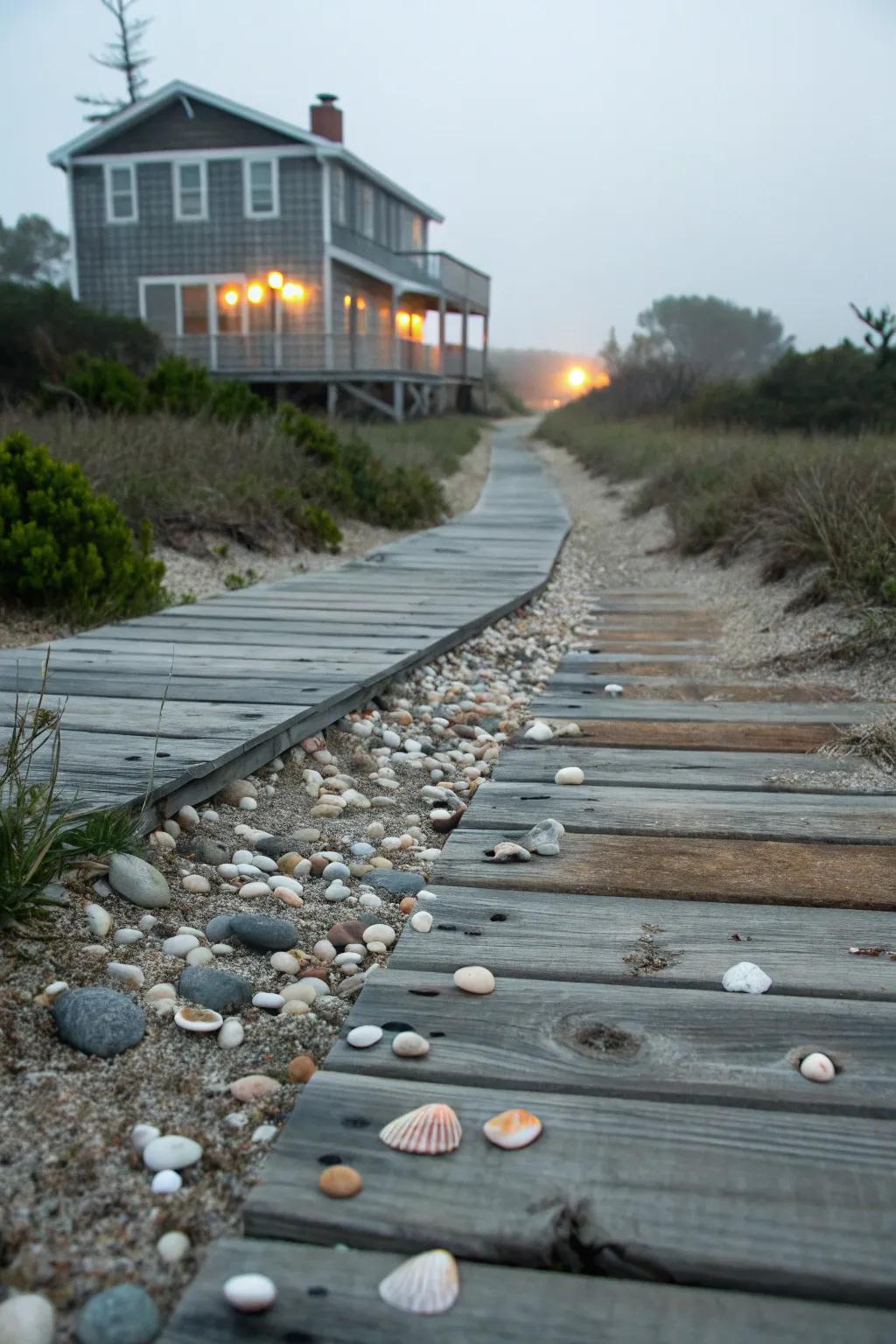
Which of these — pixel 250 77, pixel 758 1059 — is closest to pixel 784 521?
pixel 758 1059

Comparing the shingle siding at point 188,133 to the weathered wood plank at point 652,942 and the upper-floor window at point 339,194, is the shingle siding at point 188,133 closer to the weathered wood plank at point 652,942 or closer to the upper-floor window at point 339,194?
the upper-floor window at point 339,194

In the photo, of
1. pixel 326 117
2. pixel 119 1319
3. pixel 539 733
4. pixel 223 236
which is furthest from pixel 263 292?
pixel 119 1319

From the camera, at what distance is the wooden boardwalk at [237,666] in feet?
8.07

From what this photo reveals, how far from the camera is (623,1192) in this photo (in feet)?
3.66

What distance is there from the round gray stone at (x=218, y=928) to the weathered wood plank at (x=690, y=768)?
3.13ft

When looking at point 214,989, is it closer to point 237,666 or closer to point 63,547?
point 237,666

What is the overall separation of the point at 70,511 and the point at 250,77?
224ft

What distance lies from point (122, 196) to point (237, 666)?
2187 centimetres

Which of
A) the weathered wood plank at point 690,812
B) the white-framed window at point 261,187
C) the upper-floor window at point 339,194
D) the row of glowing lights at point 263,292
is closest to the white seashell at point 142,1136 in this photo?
the weathered wood plank at point 690,812

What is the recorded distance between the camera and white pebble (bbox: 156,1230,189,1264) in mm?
1111

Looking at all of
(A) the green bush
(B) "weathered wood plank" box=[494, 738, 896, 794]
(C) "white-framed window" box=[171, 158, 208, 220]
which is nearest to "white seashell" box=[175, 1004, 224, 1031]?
(B) "weathered wood plank" box=[494, 738, 896, 794]

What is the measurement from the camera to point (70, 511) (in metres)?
4.92

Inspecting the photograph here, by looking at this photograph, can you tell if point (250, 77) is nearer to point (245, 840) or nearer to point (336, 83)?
point (336, 83)

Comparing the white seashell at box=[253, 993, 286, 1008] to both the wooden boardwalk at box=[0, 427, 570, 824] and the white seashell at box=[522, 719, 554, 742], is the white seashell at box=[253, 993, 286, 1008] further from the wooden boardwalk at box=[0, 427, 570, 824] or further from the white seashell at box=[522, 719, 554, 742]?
the white seashell at box=[522, 719, 554, 742]
